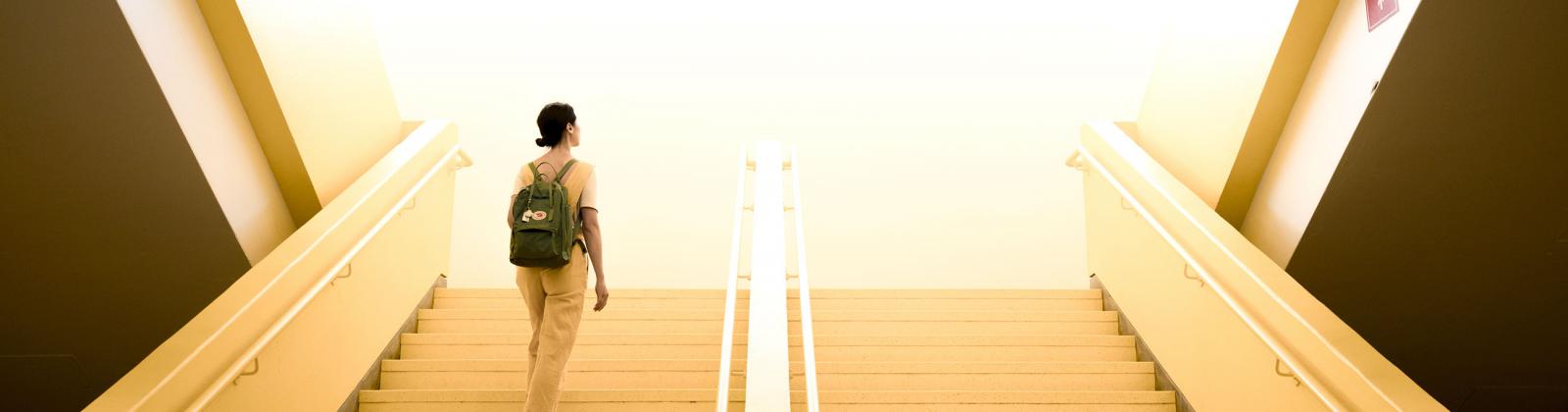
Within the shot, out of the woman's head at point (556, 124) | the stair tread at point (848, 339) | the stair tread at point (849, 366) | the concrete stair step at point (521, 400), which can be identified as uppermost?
the woman's head at point (556, 124)

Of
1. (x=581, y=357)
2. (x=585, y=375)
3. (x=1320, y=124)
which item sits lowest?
(x=585, y=375)

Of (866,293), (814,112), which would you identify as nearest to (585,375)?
(866,293)

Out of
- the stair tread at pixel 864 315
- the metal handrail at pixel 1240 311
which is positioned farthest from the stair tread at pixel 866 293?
the metal handrail at pixel 1240 311

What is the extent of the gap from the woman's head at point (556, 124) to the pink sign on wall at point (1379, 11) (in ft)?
8.17

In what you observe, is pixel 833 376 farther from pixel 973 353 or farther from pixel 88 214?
A: pixel 88 214

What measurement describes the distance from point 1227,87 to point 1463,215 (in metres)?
0.97

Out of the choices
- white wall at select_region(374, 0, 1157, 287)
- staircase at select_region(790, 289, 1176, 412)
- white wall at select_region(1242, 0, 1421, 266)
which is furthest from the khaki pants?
white wall at select_region(374, 0, 1157, 287)

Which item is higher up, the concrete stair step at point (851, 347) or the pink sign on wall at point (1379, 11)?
the pink sign on wall at point (1379, 11)

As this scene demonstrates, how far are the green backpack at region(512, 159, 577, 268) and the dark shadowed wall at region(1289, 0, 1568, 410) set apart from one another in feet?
8.11

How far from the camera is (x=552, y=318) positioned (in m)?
3.71

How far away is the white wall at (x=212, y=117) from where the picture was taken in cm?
330

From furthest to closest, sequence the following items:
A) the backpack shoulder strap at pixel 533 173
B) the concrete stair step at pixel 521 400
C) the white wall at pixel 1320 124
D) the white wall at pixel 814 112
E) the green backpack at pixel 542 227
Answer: the white wall at pixel 814 112
the concrete stair step at pixel 521 400
the backpack shoulder strap at pixel 533 173
the green backpack at pixel 542 227
the white wall at pixel 1320 124

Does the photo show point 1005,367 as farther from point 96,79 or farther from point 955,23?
point 955,23

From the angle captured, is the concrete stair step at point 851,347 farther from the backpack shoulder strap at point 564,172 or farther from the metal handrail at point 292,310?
the backpack shoulder strap at point 564,172
